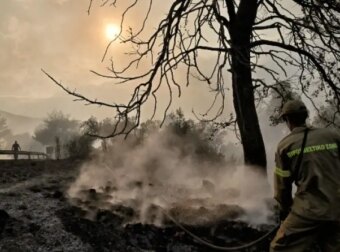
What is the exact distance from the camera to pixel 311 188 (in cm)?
499

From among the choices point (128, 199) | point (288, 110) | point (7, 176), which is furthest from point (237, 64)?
Result: point (7, 176)

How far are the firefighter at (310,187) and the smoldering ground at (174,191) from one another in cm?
327

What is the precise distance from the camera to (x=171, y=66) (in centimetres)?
890

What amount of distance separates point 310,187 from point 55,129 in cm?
10266

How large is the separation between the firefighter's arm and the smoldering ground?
318 centimetres

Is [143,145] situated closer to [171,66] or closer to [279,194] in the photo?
[171,66]

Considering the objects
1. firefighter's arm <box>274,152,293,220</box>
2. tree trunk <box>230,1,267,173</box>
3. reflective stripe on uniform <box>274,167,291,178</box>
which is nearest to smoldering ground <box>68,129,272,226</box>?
tree trunk <box>230,1,267,173</box>

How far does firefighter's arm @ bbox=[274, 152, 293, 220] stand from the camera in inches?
200

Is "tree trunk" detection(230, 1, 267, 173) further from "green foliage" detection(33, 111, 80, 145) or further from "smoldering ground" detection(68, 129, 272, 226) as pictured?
"green foliage" detection(33, 111, 80, 145)

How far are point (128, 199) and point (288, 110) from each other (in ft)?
16.1

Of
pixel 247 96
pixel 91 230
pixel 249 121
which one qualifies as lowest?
pixel 91 230

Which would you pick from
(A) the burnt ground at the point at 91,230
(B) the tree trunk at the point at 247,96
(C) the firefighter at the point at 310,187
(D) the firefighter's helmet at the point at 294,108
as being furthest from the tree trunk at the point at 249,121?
(C) the firefighter at the point at 310,187

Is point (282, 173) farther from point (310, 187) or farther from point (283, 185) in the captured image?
point (310, 187)

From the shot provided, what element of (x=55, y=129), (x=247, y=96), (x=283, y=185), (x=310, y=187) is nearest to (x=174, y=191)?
(x=247, y=96)
